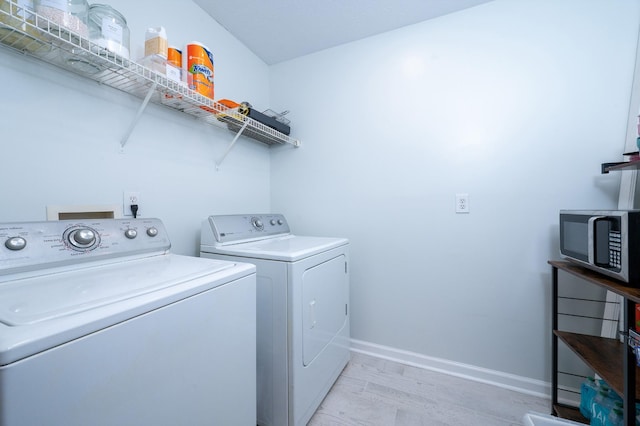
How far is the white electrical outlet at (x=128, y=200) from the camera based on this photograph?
1275mm

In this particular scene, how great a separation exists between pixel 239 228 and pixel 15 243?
928mm

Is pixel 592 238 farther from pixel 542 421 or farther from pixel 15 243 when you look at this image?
pixel 15 243

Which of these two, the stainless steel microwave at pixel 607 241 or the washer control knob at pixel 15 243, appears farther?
the stainless steel microwave at pixel 607 241

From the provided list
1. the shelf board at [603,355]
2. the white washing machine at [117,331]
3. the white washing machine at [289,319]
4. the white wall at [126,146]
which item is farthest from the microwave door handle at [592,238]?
the white wall at [126,146]

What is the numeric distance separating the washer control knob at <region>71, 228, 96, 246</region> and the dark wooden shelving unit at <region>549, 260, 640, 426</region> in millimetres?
1928

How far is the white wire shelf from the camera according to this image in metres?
0.83

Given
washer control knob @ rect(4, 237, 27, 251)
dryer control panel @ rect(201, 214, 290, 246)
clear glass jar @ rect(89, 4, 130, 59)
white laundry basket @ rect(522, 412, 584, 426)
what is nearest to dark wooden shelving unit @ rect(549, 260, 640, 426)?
white laundry basket @ rect(522, 412, 584, 426)

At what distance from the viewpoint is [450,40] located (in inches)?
69.2

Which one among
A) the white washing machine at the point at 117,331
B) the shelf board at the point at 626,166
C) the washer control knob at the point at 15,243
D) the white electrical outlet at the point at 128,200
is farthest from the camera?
the white electrical outlet at the point at 128,200

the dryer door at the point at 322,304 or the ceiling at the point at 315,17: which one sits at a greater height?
the ceiling at the point at 315,17

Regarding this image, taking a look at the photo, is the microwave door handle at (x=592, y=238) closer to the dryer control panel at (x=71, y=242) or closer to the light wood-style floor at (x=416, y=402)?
the light wood-style floor at (x=416, y=402)

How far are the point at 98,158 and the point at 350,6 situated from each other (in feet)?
5.77

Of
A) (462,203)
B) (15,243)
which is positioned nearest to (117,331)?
(15,243)

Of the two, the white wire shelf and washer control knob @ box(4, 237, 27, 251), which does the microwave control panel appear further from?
washer control knob @ box(4, 237, 27, 251)
